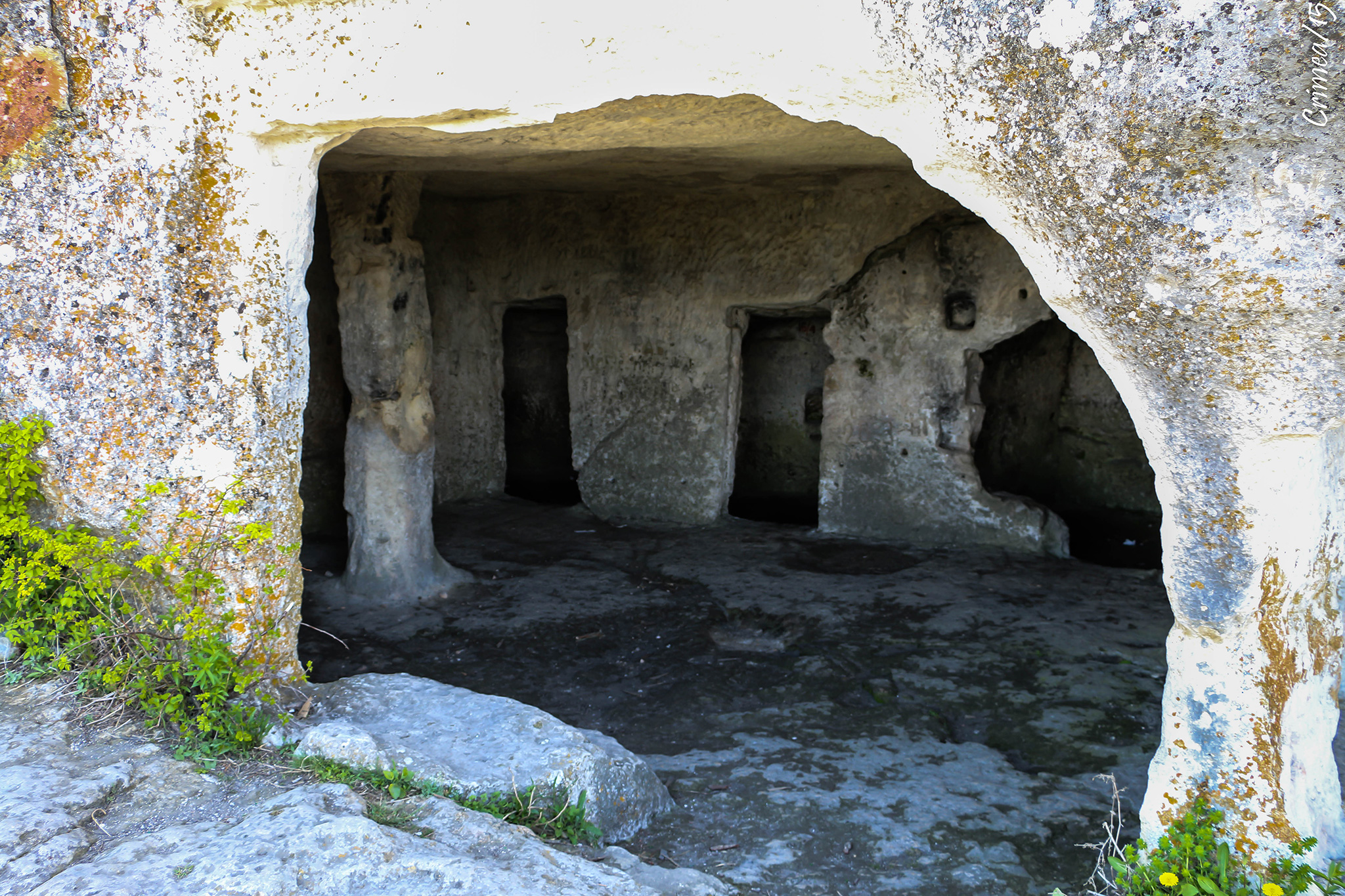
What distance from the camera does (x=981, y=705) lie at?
14.1ft

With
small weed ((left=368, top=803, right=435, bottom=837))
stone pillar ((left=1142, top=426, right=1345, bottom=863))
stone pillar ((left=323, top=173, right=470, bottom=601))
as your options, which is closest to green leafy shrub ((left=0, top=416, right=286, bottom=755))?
small weed ((left=368, top=803, right=435, bottom=837))

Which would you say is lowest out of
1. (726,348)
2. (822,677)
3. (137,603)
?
(822,677)

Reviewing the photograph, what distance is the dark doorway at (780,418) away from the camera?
838cm

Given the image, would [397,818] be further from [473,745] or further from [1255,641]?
[1255,641]

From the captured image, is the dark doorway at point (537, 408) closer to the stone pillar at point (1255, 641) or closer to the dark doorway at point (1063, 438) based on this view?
the dark doorway at point (1063, 438)

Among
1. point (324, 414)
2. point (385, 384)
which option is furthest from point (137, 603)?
point (324, 414)

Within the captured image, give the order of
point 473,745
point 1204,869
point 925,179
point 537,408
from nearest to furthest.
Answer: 1. point 1204,869
2. point 925,179
3. point 473,745
4. point 537,408

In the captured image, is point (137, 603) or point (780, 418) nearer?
point (137, 603)

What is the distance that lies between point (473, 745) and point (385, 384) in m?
2.81

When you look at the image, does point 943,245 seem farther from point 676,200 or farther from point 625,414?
point 625,414

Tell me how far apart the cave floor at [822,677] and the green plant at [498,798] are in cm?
25

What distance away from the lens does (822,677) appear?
4.61m

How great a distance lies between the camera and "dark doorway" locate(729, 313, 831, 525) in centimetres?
838

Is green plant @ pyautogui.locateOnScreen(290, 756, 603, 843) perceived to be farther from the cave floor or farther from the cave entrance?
the cave entrance
